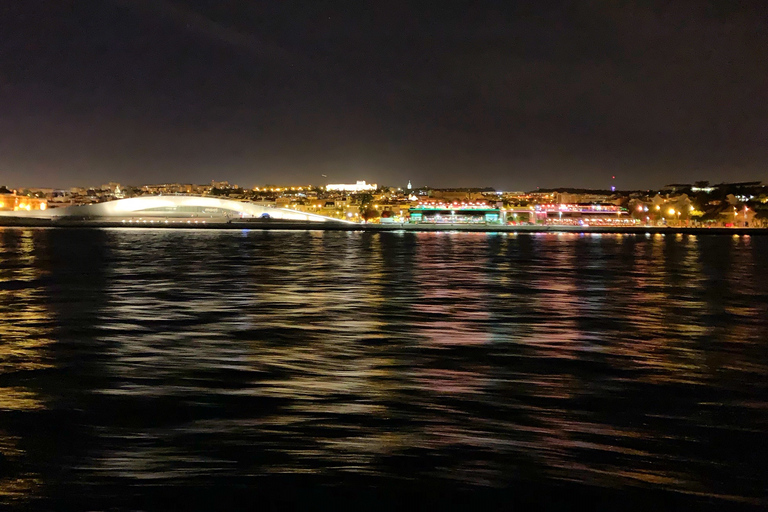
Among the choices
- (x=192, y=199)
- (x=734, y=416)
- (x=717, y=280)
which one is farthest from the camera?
(x=192, y=199)

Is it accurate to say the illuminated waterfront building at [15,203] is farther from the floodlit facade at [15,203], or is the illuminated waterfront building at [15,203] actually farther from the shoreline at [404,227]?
the shoreline at [404,227]

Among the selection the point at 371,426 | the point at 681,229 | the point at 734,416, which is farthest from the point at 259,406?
the point at 681,229

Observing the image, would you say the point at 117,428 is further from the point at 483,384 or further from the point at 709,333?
the point at 709,333

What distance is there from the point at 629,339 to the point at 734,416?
512 cm

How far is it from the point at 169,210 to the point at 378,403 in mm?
114709

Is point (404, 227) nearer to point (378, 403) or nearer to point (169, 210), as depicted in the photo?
point (169, 210)

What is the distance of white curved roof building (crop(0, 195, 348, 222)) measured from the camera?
115 meters

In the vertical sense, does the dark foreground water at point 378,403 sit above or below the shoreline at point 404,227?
below

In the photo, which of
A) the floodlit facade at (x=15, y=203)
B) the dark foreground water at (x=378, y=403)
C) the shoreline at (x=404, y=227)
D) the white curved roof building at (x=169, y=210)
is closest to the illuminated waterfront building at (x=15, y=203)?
the floodlit facade at (x=15, y=203)

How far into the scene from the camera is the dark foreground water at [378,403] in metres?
5.70

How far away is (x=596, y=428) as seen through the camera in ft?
23.7

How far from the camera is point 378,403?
8.04 m

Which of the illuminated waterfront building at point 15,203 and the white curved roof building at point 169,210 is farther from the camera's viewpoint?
the illuminated waterfront building at point 15,203

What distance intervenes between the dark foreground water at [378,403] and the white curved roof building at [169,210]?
334 feet
